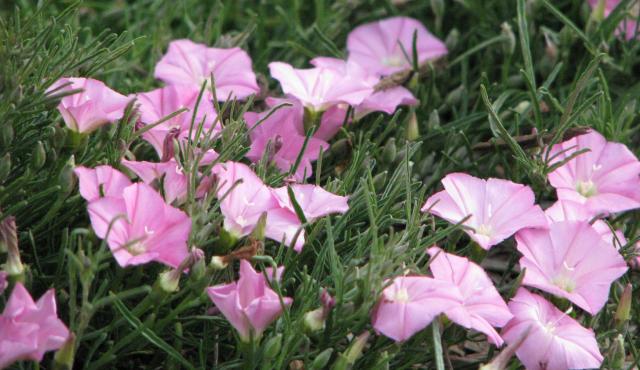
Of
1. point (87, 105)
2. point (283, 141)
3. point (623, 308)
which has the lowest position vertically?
point (623, 308)

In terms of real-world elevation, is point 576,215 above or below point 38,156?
below

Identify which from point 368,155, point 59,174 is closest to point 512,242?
point 368,155

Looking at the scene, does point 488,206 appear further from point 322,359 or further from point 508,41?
point 508,41

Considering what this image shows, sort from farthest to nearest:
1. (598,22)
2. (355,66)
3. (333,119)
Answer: (598,22) → (355,66) → (333,119)

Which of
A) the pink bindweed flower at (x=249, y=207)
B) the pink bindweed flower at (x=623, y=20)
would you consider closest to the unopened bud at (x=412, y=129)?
the pink bindweed flower at (x=249, y=207)

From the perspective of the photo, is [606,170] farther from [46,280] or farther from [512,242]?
[46,280]

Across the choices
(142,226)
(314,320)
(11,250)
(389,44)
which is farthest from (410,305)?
(389,44)
